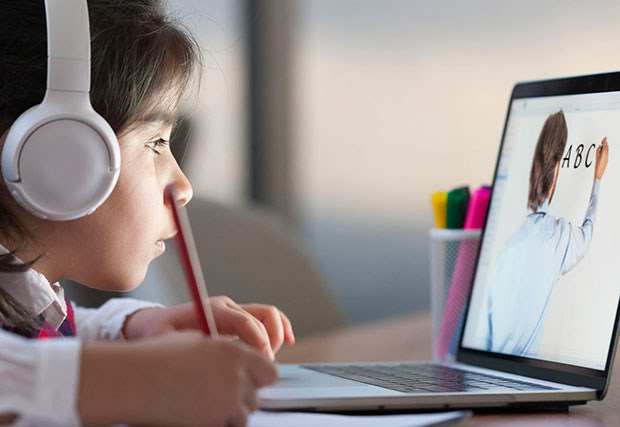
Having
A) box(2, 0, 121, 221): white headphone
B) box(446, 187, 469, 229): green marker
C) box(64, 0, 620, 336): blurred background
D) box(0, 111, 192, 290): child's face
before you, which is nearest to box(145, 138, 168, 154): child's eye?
box(0, 111, 192, 290): child's face

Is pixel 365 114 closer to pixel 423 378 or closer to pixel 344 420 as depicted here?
pixel 423 378

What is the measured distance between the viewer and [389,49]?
241 centimetres

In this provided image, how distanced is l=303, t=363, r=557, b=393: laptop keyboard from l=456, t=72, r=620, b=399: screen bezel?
28 millimetres

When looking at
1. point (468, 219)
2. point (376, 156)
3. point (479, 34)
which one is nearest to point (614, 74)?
point (468, 219)

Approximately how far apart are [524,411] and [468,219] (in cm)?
29

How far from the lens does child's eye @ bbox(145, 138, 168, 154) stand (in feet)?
2.31

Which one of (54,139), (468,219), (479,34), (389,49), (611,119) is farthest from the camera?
(389,49)

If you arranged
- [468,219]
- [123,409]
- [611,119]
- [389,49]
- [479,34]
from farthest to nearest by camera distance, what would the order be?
1. [389,49]
2. [479,34]
3. [468,219]
4. [611,119]
5. [123,409]

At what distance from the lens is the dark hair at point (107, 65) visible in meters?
0.63

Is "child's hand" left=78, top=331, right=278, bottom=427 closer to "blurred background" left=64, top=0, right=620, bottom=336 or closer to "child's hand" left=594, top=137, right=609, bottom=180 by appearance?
"child's hand" left=594, top=137, right=609, bottom=180

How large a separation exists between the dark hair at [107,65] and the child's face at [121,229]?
0.02 metres

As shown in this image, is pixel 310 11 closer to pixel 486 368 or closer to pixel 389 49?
pixel 389 49

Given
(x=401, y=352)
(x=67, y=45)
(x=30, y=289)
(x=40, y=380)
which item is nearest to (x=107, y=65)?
(x=67, y=45)

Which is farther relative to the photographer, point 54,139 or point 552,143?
point 552,143
